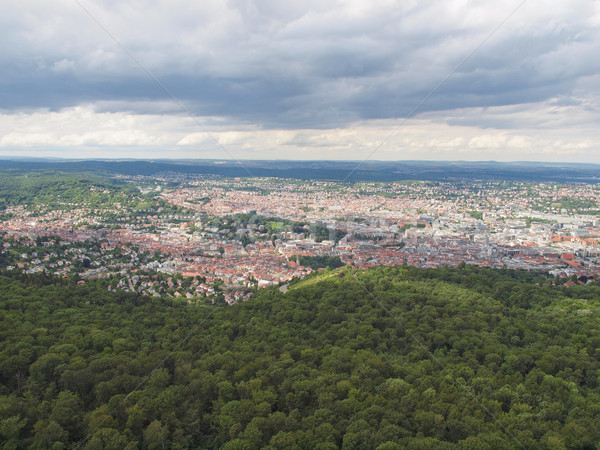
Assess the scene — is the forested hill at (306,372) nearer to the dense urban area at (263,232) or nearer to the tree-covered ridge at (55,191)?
the dense urban area at (263,232)

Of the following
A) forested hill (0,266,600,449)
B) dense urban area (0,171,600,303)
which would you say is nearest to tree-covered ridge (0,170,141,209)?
dense urban area (0,171,600,303)

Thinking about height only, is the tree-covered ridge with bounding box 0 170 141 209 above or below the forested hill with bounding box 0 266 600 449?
above

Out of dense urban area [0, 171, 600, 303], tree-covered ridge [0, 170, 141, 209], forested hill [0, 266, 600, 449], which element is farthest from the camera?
tree-covered ridge [0, 170, 141, 209]

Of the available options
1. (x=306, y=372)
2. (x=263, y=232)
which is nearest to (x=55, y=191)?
(x=263, y=232)

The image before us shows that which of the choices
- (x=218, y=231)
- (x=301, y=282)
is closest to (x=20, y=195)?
(x=218, y=231)

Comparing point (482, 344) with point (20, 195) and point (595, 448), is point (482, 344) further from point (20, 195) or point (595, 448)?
point (20, 195)

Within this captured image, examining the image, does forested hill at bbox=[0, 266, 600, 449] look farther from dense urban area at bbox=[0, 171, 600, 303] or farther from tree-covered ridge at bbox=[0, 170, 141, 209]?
tree-covered ridge at bbox=[0, 170, 141, 209]

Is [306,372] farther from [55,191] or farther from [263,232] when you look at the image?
[55,191]

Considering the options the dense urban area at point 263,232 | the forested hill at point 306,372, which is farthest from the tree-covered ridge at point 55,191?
the forested hill at point 306,372
